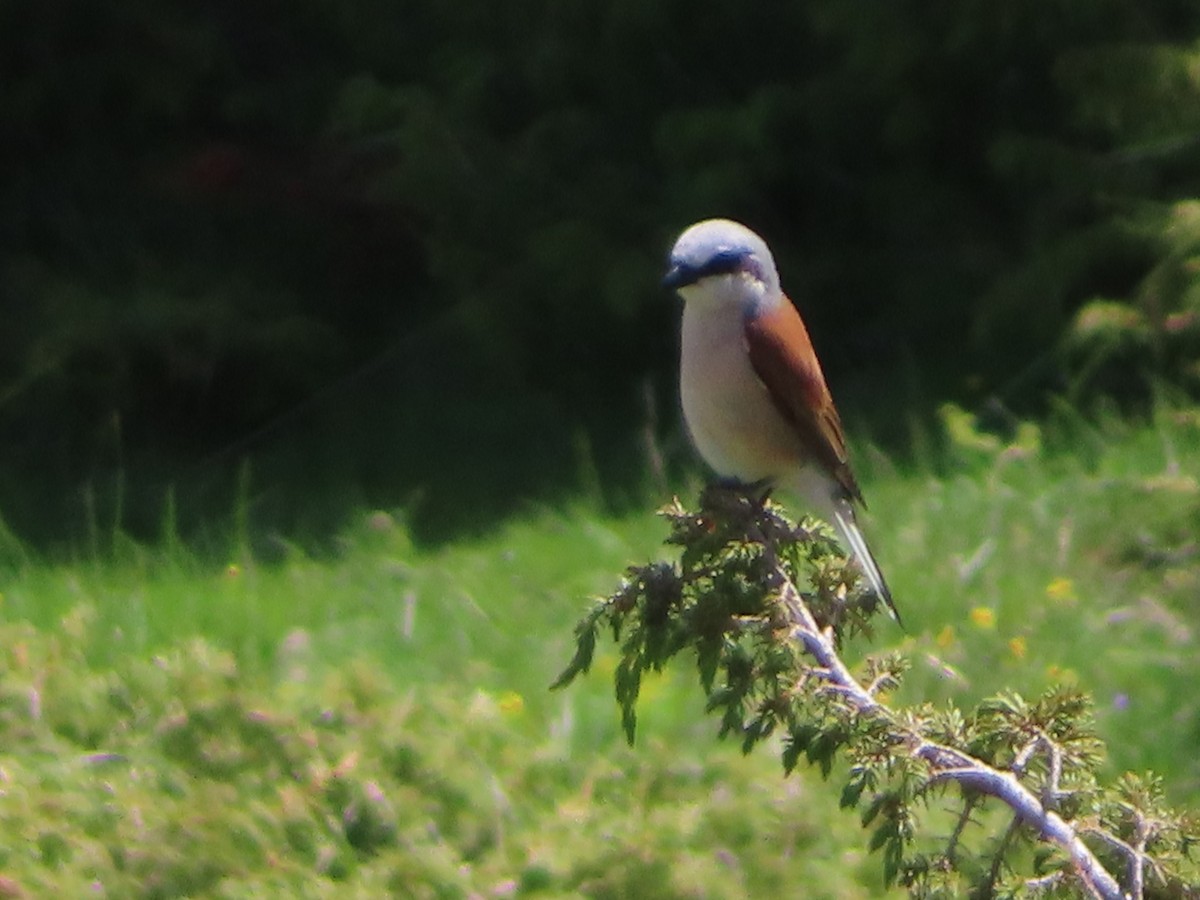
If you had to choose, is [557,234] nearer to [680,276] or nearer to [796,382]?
[796,382]

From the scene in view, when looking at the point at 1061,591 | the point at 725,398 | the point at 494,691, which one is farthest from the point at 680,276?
the point at 1061,591

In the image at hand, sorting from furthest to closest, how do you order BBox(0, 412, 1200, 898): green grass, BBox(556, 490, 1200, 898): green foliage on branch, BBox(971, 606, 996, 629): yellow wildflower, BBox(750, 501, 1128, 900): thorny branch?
BBox(971, 606, 996, 629): yellow wildflower → BBox(0, 412, 1200, 898): green grass → BBox(556, 490, 1200, 898): green foliage on branch → BBox(750, 501, 1128, 900): thorny branch

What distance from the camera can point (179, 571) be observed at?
17.8 feet

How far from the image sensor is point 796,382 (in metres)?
3.75

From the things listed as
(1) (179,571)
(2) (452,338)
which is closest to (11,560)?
(1) (179,571)

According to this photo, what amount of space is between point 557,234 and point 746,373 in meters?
3.80

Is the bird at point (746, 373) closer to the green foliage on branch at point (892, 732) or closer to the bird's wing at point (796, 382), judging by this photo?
the bird's wing at point (796, 382)

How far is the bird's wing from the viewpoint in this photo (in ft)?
12.2

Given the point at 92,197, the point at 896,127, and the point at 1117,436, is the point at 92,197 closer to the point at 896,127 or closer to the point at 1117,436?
the point at 896,127

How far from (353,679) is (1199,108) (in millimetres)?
4000

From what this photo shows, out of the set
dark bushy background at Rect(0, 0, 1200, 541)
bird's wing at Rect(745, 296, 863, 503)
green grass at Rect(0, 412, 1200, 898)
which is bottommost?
green grass at Rect(0, 412, 1200, 898)

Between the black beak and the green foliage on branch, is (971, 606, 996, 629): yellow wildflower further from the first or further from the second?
the green foliage on branch

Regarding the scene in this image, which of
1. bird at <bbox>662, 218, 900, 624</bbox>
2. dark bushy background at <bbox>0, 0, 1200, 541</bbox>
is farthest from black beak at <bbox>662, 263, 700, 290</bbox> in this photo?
dark bushy background at <bbox>0, 0, 1200, 541</bbox>

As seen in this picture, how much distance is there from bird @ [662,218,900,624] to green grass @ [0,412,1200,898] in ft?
2.43
